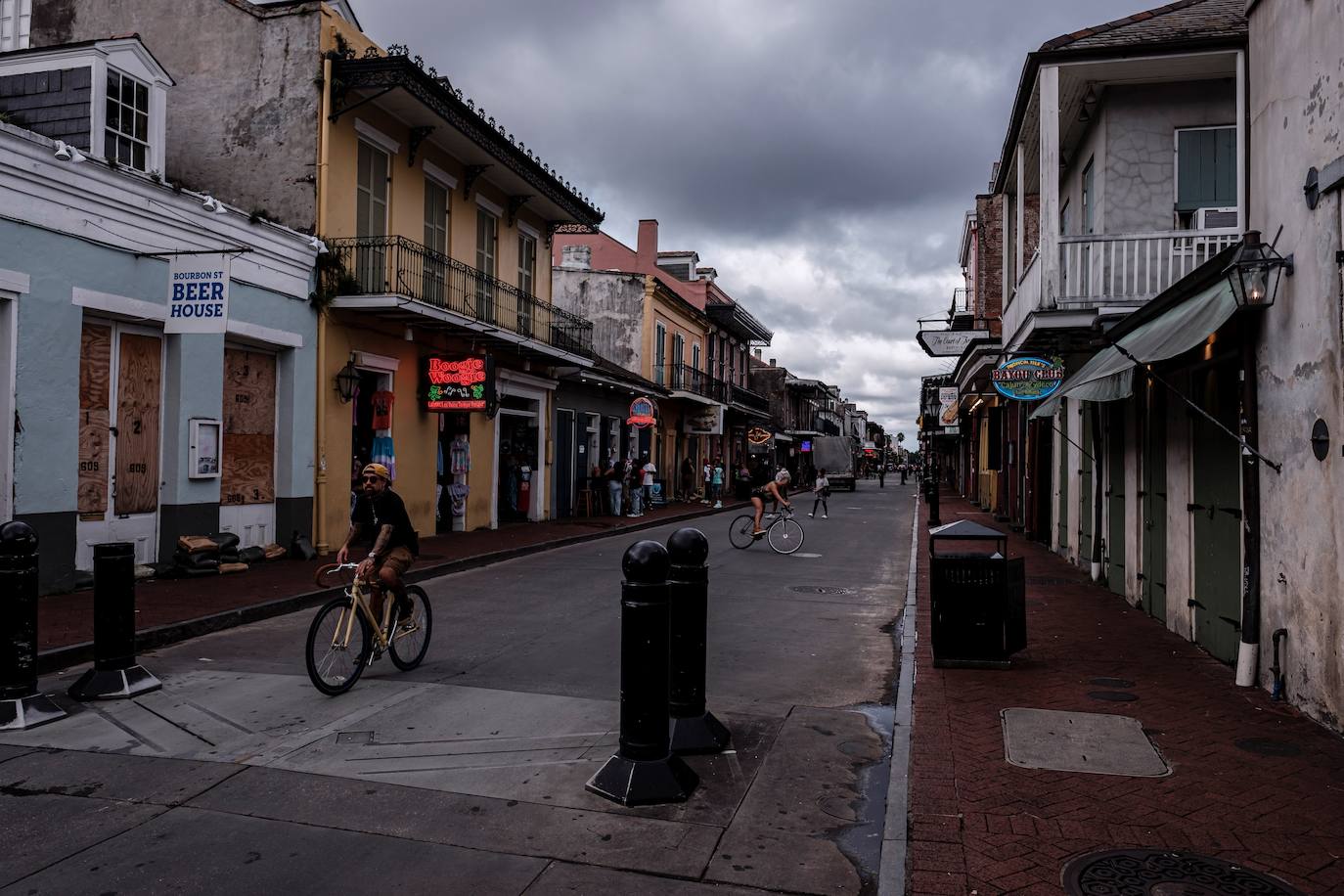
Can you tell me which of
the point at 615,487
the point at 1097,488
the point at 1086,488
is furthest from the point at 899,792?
the point at 615,487

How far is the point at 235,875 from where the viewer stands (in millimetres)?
3664

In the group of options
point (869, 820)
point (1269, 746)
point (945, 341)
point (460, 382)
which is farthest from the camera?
point (945, 341)

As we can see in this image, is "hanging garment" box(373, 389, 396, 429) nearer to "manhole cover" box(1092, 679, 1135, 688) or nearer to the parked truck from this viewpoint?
"manhole cover" box(1092, 679, 1135, 688)

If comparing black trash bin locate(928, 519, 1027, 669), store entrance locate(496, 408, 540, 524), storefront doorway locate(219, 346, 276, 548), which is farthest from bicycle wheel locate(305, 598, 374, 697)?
store entrance locate(496, 408, 540, 524)

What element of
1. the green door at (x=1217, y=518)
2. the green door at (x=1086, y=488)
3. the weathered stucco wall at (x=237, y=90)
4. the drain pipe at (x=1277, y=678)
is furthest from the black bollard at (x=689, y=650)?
the weathered stucco wall at (x=237, y=90)

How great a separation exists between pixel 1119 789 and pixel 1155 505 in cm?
553

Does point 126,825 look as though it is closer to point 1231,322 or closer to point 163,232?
point 1231,322

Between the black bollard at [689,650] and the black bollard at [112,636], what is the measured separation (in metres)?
3.73

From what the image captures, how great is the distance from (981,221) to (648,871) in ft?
98.4

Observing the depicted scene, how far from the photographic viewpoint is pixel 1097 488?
39.9 ft

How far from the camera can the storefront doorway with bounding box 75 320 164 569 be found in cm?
1077

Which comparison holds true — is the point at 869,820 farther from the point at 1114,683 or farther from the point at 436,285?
the point at 436,285

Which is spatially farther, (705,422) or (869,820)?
(705,422)

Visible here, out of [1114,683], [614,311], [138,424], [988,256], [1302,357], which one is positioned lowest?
[1114,683]
